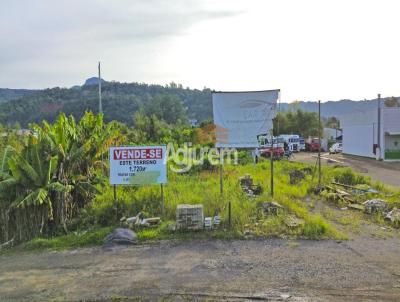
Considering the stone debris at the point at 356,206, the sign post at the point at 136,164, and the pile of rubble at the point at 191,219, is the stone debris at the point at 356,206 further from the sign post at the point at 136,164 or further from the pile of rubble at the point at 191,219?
the sign post at the point at 136,164

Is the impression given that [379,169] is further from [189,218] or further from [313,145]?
[313,145]

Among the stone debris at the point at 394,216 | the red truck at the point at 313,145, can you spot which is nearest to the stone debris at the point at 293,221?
the stone debris at the point at 394,216

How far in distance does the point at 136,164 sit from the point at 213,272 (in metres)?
4.55

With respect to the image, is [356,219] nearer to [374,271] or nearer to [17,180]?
[374,271]

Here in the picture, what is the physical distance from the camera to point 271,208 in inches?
376

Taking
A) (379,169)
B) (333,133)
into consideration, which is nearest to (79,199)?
(379,169)

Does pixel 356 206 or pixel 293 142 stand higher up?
pixel 293 142

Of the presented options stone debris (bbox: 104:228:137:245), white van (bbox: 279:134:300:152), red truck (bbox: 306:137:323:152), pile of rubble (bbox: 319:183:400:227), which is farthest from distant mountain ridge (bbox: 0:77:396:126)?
stone debris (bbox: 104:228:137:245)

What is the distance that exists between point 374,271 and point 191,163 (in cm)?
1162

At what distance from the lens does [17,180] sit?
343 inches

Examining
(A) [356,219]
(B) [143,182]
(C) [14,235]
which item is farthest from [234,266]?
(C) [14,235]

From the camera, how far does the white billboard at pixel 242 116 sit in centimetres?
1138

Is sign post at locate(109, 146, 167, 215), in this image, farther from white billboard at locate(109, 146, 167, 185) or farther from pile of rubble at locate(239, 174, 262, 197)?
pile of rubble at locate(239, 174, 262, 197)

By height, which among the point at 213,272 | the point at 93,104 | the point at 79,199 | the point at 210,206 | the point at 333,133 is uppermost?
the point at 93,104
